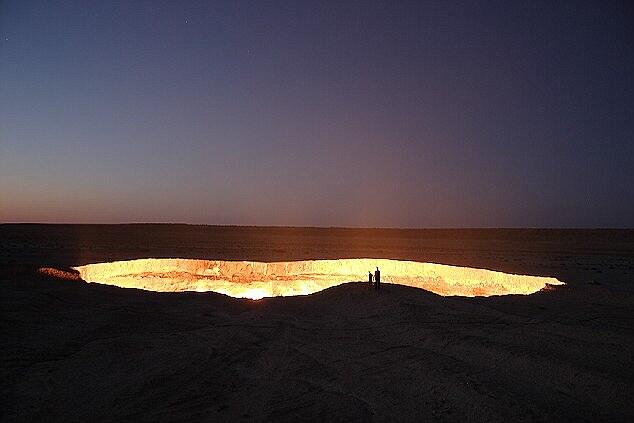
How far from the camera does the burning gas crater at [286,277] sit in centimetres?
1294

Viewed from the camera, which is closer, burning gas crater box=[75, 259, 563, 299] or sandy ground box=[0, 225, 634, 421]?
sandy ground box=[0, 225, 634, 421]

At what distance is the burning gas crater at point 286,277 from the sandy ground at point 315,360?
404cm

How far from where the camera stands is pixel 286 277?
50.1 ft

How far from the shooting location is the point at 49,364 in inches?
193

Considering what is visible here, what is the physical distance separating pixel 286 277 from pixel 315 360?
1011cm

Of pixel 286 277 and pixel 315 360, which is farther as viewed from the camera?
pixel 286 277

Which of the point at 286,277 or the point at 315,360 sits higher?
the point at 315,360

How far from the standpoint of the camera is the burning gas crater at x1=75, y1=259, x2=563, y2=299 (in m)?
12.9

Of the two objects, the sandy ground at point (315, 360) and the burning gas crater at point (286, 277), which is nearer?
the sandy ground at point (315, 360)

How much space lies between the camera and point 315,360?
5.25 meters

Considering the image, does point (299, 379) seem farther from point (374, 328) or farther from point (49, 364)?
point (49, 364)

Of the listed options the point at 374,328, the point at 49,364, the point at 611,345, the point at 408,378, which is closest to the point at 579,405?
the point at 408,378

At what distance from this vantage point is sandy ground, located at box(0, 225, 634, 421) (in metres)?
3.81

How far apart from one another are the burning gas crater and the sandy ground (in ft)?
13.2
